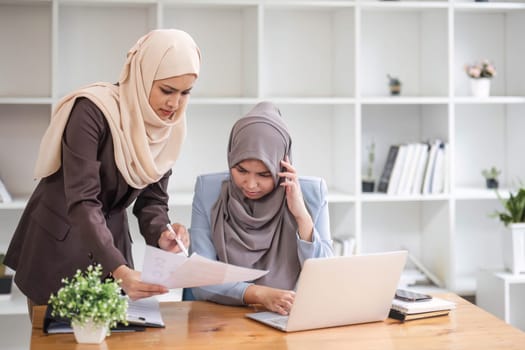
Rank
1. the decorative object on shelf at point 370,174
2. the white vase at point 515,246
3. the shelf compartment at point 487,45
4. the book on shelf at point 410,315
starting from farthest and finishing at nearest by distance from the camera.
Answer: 1. the shelf compartment at point 487,45
2. the decorative object on shelf at point 370,174
3. the white vase at point 515,246
4. the book on shelf at point 410,315

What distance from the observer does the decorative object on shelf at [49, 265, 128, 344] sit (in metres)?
1.82

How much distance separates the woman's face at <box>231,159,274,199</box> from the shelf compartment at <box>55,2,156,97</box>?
1620 millimetres

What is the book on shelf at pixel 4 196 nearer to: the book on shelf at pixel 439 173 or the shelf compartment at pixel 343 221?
the shelf compartment at pixel 343 221

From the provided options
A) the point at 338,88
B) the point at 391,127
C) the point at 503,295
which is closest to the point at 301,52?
the point at 338,88

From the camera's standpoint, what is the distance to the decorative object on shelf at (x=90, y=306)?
182cm

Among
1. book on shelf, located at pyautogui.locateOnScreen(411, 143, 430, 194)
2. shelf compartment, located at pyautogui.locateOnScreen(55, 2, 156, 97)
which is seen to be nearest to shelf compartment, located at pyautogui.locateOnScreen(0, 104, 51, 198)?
shelf compartment, located at pyautogui.locateOnScreen(55, 2, 156, 97)

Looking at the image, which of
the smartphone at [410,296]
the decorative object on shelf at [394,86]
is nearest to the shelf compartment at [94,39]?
the decorative object on shelf at [394,86]

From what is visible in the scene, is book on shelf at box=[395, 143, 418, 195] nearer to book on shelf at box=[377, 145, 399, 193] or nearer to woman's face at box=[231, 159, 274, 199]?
book on shelf at box=[377, 145, 399, 193]

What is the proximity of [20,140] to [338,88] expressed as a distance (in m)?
1.57

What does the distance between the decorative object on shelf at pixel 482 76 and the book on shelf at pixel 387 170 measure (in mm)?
493

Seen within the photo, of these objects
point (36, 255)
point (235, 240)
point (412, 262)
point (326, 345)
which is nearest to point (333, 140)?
point (412, 262)

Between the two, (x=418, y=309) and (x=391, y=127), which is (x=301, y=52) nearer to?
(x=391, y=127)

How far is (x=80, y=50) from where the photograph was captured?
3.86 metres

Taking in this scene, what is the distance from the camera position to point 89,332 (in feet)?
6.09
